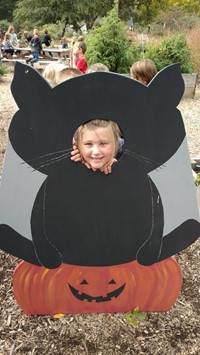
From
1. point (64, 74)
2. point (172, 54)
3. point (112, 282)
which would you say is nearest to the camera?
point (112, 282)

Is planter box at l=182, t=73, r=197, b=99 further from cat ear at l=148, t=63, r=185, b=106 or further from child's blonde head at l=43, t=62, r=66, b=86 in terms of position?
cat ear at l=148, t=63, r=185, b=106

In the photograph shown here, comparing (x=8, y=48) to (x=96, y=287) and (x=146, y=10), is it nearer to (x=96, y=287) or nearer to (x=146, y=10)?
(x=96, y=287)

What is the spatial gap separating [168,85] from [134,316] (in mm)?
1226

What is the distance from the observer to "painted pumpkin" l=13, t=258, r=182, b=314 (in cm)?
179

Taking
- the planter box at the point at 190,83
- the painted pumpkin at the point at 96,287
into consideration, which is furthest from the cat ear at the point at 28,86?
the planter box at the point at 190,83

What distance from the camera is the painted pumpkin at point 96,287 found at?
1792mm

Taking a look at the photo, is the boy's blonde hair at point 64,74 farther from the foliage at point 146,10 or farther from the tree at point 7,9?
the tree at point 7,9

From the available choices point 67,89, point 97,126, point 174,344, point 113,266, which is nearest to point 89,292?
point 113,266

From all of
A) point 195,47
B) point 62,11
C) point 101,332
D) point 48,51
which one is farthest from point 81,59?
point 62,11

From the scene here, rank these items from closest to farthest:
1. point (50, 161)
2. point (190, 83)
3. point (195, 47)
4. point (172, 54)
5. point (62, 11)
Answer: point (50, 161), point (190, 83), point (172, 54), point (195, 47), point (62, 11)

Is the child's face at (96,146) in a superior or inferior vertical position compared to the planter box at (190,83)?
superior

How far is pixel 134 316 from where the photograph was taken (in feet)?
6.33

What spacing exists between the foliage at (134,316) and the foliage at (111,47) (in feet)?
16.9

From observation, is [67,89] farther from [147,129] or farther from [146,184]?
[146,184]
